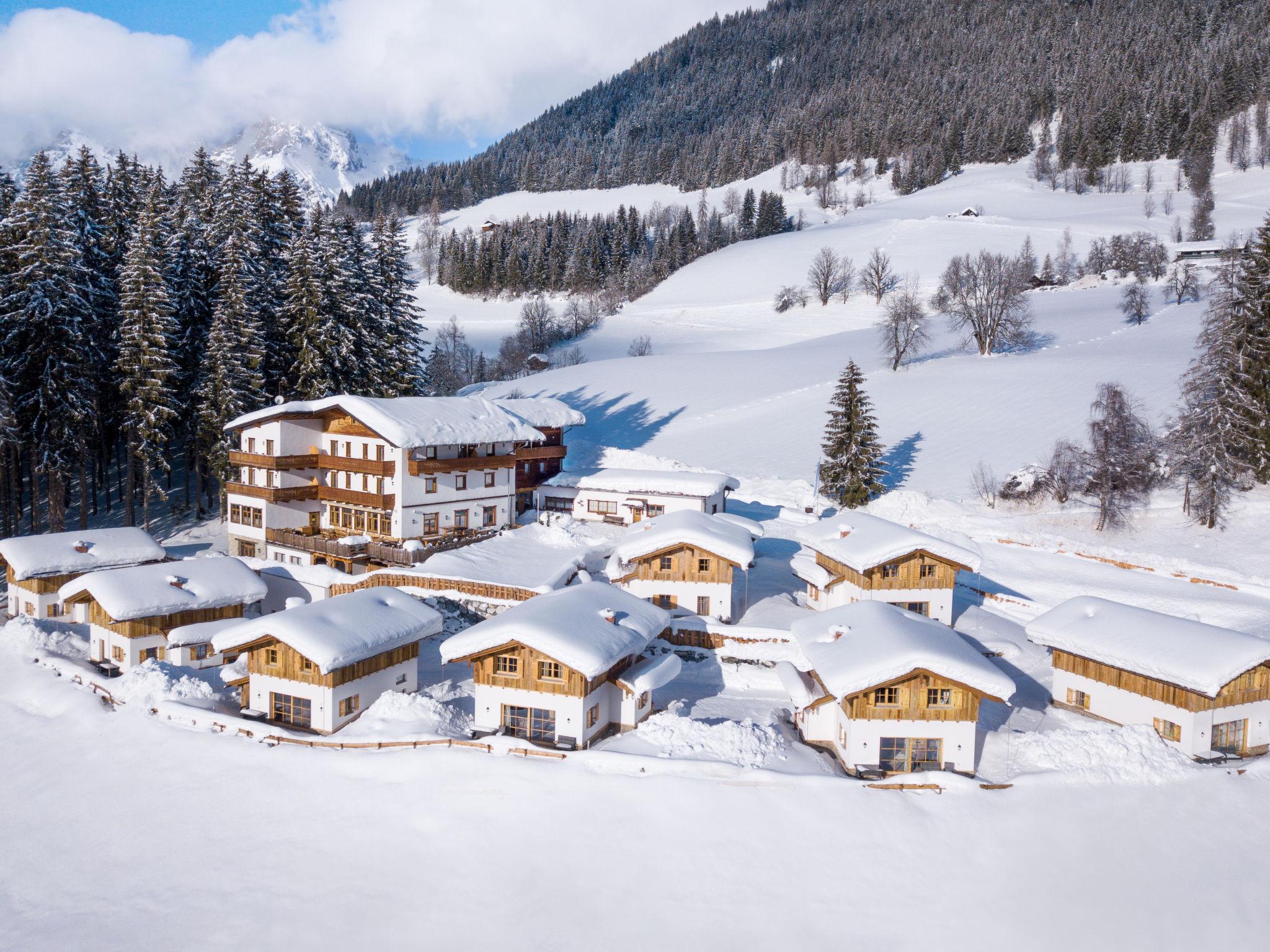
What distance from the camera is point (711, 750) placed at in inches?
785

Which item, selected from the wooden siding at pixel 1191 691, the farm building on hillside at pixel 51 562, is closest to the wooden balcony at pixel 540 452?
the farm building on hillside at pixel 51 562

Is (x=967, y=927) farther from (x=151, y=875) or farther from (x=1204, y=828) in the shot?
(x=151, y=875)

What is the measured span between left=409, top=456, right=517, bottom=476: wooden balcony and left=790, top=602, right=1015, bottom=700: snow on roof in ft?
66.7

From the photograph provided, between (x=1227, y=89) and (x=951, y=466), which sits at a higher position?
(x=1227, y=89)

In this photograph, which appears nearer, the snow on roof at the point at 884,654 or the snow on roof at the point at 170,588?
the snow on roof at the point at 884,654

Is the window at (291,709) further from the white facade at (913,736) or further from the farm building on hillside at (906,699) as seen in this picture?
the white facade at (913,736)

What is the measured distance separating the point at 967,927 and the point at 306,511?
115 feet

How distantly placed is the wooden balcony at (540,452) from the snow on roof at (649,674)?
69.1 ft

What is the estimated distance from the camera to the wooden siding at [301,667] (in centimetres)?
2238

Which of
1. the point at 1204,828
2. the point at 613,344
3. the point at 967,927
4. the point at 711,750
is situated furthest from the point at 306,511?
the point at 613,344

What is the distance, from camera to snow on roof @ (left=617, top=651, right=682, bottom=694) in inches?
858

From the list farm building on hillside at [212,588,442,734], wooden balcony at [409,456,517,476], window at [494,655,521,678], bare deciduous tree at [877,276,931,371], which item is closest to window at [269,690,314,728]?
farm building on hillside at [212,588,442,734]

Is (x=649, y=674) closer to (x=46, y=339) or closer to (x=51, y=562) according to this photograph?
(x=51, y=562)

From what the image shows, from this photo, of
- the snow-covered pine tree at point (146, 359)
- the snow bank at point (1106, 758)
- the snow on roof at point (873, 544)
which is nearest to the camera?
the snow bank at point (1106, 758)
